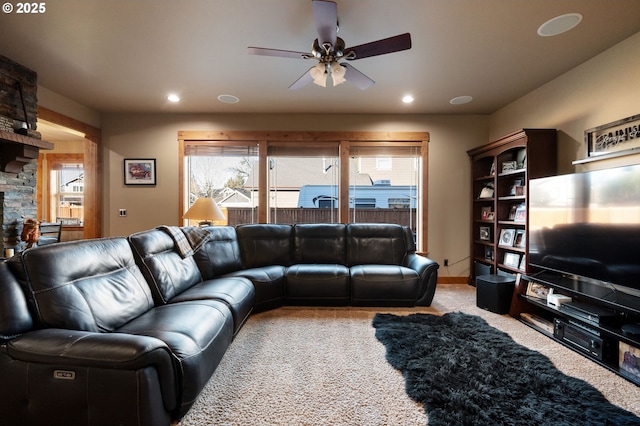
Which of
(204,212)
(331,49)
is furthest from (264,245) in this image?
(331,49)

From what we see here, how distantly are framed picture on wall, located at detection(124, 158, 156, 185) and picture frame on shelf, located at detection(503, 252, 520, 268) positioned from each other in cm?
517

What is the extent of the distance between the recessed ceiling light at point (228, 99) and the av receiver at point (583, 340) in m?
4.27

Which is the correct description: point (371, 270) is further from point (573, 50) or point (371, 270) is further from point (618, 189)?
point (573, 50)

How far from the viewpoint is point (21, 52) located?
269 centimetres

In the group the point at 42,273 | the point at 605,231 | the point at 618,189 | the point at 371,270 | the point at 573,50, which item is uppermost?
the point at 573,50

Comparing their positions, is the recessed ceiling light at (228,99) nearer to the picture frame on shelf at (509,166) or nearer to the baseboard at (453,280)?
the picture frame on shelf at (509,166)

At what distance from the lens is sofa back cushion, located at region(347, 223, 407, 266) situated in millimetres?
3740

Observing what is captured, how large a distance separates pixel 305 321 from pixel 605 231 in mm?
2626

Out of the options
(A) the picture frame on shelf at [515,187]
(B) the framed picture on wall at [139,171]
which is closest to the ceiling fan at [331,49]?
(A) the picture frame on shelf at [515,187]

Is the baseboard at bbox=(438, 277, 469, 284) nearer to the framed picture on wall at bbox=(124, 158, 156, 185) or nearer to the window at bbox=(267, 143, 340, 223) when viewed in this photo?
the window at bbox=(267, 143, 340, 223)

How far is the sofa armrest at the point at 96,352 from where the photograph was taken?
3.98ft

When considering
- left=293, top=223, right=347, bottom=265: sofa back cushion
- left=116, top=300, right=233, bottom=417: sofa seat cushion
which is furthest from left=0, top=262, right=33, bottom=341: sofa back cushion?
left=293, top=223, right=347, bottom=265: sofa back cushion

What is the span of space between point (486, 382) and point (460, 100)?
3.42 m

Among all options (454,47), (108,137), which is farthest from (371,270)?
(108,137)
